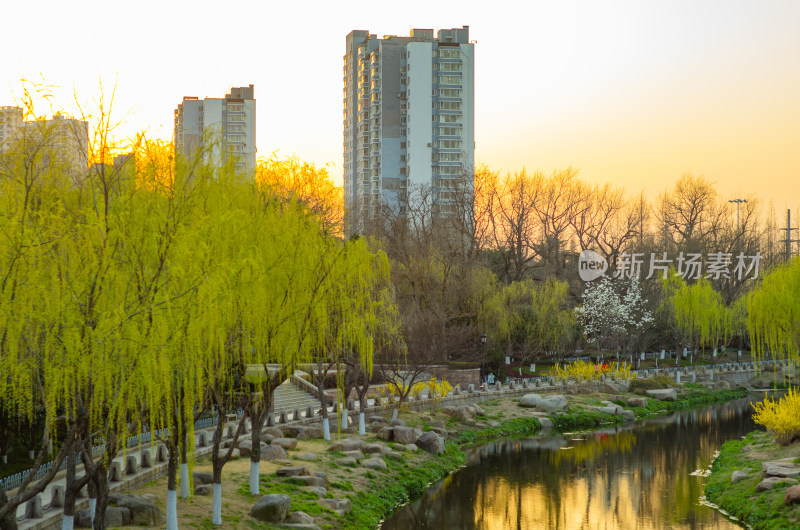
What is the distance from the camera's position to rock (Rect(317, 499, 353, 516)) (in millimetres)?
19722

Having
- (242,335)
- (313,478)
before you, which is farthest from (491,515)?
(242,335)

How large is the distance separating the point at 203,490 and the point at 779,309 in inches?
839

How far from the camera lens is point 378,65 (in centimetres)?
9000

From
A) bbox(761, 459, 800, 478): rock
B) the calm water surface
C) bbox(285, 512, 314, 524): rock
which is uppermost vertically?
bbox(761, 459, 800, 478): rock

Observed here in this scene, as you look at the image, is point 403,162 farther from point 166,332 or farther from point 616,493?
point 166,332

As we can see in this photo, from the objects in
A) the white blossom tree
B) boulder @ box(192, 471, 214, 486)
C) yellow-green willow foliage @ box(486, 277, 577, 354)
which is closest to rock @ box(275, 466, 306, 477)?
boulder @ box(192, 471, 214, 486)

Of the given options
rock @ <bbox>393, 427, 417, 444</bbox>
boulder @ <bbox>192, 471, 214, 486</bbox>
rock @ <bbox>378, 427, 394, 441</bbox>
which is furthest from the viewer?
rock @ <bbox>378, 427, 394, 441</bbox>

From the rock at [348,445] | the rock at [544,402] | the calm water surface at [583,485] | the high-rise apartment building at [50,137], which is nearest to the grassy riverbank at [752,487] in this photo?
the calm water surface at [583,485]

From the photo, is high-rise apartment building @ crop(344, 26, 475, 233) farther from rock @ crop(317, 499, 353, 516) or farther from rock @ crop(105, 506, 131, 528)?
rock @ crop(105, 506, 131, 528)

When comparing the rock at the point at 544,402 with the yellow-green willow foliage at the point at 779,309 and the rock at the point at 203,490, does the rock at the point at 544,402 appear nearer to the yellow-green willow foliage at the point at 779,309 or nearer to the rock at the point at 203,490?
the yellow-green willow foliage at the point at 779,309

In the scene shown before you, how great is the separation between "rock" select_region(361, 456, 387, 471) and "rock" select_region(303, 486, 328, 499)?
3838mm

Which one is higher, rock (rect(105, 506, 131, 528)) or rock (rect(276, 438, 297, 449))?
rock (rect(105, 506, 131, 528))

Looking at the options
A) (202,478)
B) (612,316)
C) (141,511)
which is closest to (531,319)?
(612,316)

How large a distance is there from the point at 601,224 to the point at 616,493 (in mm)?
40232
